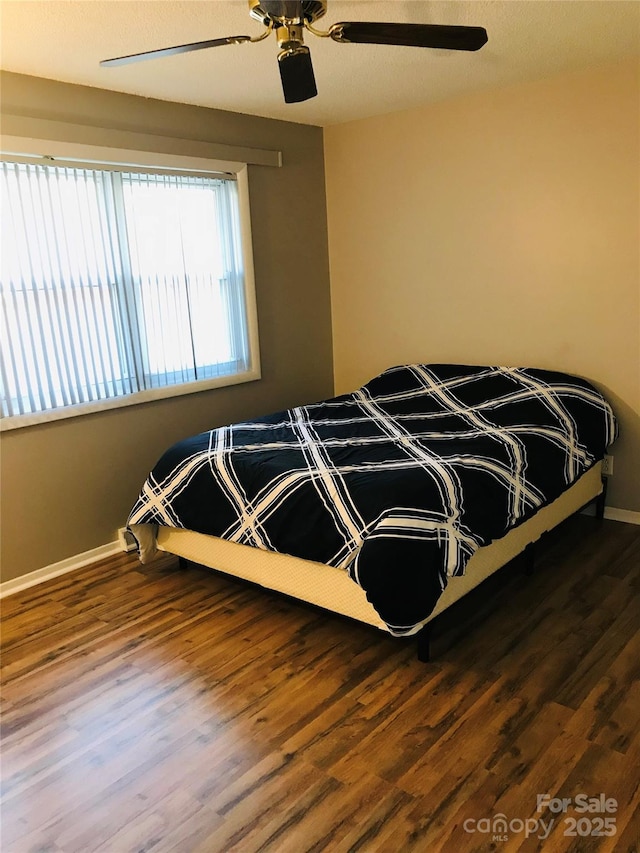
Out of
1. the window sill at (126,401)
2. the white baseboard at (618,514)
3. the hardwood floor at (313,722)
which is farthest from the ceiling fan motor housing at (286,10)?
the white baseboard at (618,514)

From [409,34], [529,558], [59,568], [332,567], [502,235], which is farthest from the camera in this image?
[502,235]

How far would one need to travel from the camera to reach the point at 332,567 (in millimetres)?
2518

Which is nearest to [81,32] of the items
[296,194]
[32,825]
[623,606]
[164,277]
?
[164,277]

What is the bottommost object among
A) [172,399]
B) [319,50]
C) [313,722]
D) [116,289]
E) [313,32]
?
[313,722]

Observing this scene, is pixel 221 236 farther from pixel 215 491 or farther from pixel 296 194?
pixel 215 491

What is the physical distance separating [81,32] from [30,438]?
5.71ft

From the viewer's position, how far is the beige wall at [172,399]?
124 inches

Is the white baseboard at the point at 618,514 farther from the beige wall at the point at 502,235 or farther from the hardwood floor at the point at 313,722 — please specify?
the hardwood floor at the point at 313,722

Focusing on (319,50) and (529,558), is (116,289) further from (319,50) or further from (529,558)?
(529,558)

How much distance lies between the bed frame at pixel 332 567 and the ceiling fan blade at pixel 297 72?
5.43ft

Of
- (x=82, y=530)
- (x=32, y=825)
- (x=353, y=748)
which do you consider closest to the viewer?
(x=32, y=825)

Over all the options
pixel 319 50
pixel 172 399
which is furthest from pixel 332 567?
pixel 319 50

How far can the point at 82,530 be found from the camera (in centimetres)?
344

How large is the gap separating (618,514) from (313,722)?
2.29m
